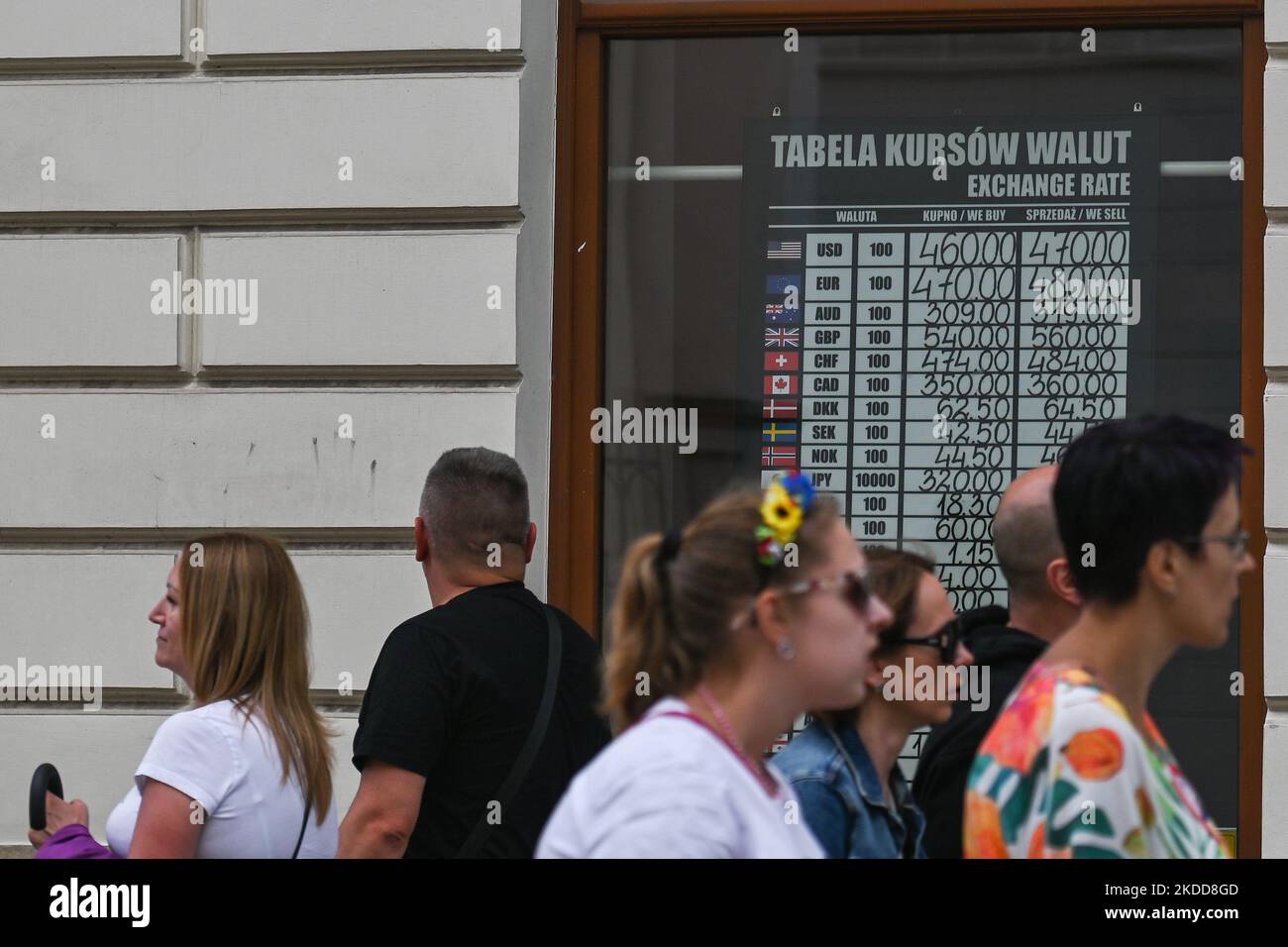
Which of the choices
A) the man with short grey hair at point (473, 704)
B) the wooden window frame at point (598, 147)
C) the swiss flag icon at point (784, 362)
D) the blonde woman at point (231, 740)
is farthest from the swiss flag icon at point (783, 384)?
the blonde woman at point (231, 740)

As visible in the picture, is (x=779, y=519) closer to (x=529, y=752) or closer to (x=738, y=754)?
(x=738, y=754)

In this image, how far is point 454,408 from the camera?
18.6 feet

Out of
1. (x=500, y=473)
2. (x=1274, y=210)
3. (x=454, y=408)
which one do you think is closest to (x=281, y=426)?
(x=454, y=408)

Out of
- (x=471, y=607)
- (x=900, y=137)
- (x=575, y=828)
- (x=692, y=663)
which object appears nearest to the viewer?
(x=575, y=828)

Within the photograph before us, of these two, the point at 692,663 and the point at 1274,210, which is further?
the point at 1274,210

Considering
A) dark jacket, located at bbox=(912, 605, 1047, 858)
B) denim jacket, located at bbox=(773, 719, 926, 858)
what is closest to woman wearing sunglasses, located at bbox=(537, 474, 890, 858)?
denim jacket, located at bbox=(773, 719, 926, 858)

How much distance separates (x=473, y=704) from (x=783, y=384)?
2214 millimetres

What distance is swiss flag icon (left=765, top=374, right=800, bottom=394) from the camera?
5.80m

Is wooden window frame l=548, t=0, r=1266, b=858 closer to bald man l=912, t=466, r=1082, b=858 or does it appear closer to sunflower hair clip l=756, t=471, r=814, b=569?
bald man l=912, t=466, r=1082, b=858

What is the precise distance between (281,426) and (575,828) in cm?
390

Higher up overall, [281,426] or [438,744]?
[281,426]

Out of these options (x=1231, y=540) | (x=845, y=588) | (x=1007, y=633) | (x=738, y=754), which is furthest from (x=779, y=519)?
(x=1007, y=633)

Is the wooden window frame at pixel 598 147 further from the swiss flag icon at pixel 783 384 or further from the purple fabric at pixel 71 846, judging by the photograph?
the purple fabric at pixel 71 846

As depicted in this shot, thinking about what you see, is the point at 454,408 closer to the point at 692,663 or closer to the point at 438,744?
the point at 438,744
